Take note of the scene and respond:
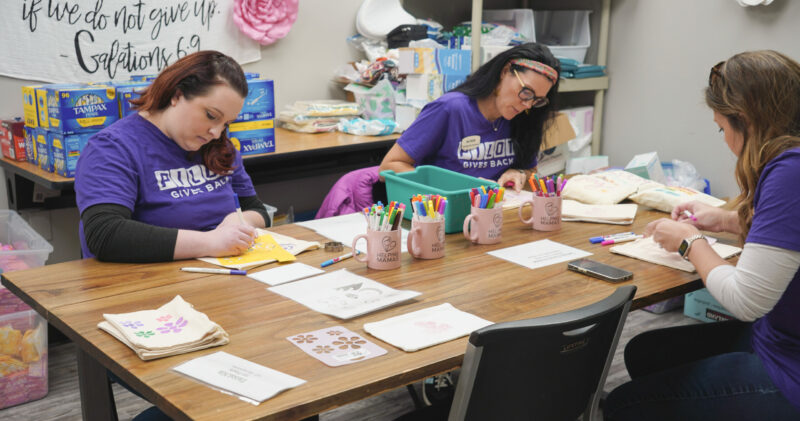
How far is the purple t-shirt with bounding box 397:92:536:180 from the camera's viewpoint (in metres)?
2.58

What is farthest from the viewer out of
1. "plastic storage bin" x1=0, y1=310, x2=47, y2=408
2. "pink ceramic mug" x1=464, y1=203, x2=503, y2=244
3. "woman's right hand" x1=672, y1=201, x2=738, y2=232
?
"plastic storage bin" x1=0, y1=310, x2=47, y2=408

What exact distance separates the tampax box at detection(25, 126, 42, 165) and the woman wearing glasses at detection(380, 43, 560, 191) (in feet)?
4.30

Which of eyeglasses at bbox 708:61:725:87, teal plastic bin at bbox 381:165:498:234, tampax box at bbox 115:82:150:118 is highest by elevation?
eyeglasses at bbox 708:61:725:87

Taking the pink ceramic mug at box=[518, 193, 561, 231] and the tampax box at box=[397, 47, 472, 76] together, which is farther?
the tampax box at box=[397, 47, 472, 76]

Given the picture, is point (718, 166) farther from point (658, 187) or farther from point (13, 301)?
point (13, 301)

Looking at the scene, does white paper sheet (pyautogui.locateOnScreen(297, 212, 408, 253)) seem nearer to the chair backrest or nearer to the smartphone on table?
the smartphone on table

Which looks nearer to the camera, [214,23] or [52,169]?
[52,169]

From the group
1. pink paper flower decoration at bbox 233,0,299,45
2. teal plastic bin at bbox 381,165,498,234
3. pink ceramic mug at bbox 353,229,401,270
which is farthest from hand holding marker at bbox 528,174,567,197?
pink paper flower decoration at bbox 233,0,299,45

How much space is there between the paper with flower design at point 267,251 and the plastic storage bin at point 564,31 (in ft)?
8.21

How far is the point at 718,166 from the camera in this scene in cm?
365

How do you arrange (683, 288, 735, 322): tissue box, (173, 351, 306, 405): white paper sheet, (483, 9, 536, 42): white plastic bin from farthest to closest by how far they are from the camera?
(483, 9, 536, 42): white plastic bin < (683, 288, 735, 322): tissue box < (173, 351, 306, 405): white paper sheet

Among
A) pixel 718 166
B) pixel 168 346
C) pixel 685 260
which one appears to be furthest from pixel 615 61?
pixel 168 346

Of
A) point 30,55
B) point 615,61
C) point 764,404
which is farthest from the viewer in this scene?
point 615,61

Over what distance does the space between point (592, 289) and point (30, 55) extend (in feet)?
8.26
